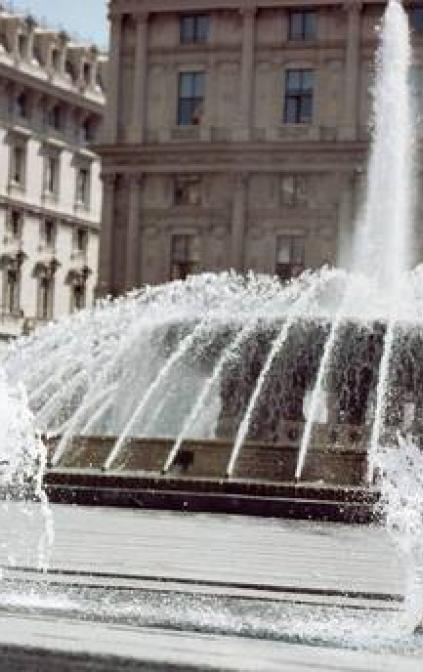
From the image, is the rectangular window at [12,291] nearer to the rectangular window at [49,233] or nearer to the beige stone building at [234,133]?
the rectangular window at [49,233]

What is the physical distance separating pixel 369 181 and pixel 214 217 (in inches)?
231

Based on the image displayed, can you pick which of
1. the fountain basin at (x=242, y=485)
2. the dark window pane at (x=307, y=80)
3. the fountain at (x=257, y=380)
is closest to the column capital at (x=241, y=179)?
the dark window pane at (x=307, y=80)

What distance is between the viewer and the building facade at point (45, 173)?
203ft

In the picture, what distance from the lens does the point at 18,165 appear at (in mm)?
62688

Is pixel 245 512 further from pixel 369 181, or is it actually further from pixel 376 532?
pixel 369 181

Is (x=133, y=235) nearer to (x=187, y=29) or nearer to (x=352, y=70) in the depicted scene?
(x=187, y=29)

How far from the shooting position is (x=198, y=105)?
49344 millimetres

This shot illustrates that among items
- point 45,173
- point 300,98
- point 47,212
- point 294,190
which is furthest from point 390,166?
point 45,173

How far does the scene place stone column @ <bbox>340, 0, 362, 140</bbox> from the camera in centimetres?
4725

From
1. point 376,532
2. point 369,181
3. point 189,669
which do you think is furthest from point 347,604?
point 369,181

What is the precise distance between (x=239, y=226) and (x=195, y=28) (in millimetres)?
7233

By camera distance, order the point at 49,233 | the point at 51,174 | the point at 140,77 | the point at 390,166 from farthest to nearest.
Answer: the point at 49,233, the point at 51,174, the point at 140,77, the point at 390,166

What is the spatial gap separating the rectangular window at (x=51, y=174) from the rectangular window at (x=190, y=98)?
54.4 feet

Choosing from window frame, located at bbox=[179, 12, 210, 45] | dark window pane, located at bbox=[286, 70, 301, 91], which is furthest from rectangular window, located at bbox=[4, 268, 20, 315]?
dark window pane, located at bbox=[286, 70, 301, 91]
